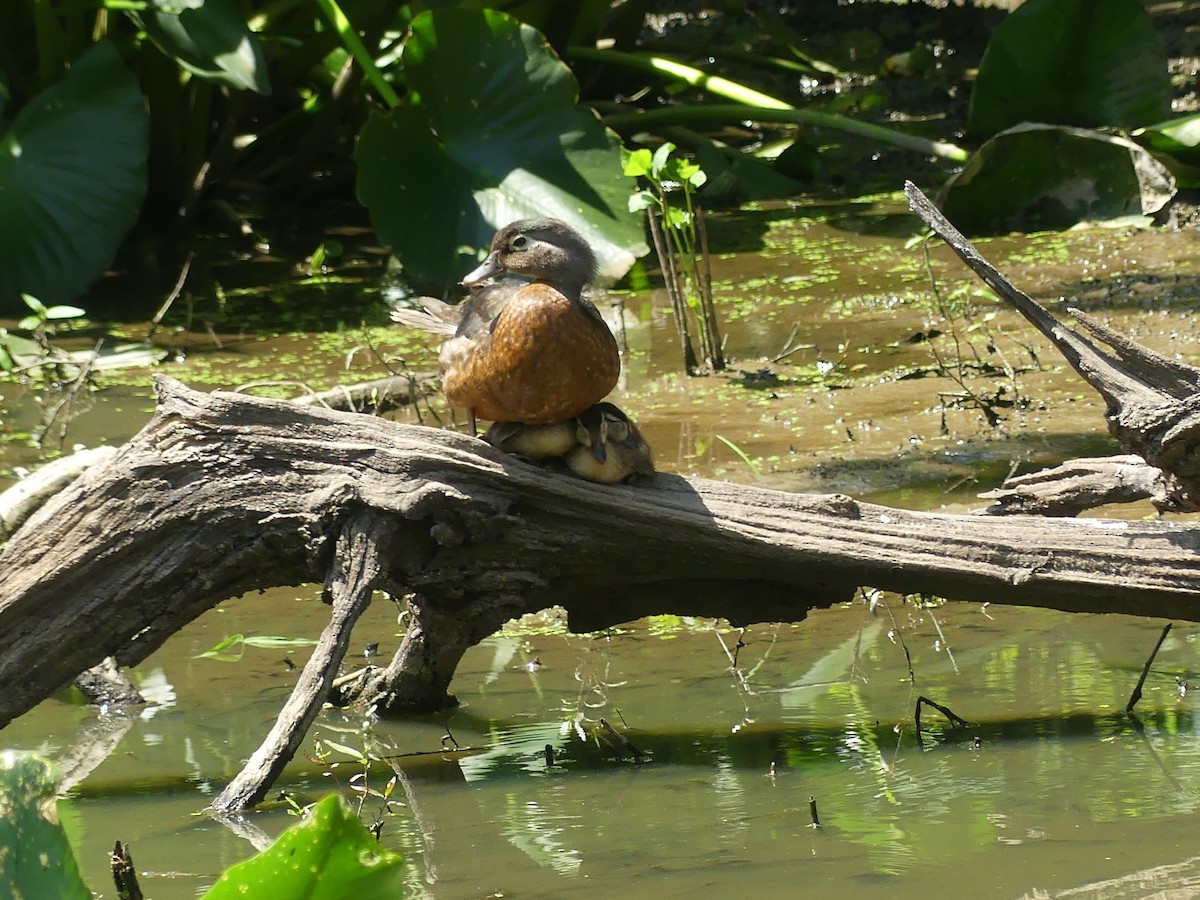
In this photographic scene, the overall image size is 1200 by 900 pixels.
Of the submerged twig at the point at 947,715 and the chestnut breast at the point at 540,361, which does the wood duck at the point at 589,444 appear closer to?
the chestnut breast at the point at 540,361

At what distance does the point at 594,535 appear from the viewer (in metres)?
3.17

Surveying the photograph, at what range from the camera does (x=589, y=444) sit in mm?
3180

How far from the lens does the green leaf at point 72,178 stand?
694 centimetres

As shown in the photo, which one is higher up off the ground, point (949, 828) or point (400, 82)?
point (400, 82)

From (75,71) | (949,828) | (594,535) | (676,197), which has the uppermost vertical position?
(75,71)

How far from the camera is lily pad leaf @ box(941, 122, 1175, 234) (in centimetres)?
766

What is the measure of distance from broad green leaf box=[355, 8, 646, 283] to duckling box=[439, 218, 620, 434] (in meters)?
3.47

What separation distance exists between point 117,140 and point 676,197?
2.95 metres

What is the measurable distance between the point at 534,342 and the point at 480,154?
3.99 m

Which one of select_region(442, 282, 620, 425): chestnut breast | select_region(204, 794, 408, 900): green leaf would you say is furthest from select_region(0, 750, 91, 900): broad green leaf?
select_region(442, 282, 620, 425): chestnut breast

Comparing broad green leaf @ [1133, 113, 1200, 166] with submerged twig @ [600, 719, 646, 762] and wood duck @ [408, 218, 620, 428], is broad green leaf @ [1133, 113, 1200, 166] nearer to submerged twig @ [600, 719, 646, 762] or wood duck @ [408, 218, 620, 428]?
wood duck @ [408, 218, 620, 428]

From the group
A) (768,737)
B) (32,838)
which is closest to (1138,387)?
(768,737)

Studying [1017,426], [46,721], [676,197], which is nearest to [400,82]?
[676,197]

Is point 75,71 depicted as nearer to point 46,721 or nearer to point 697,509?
point 46,721
